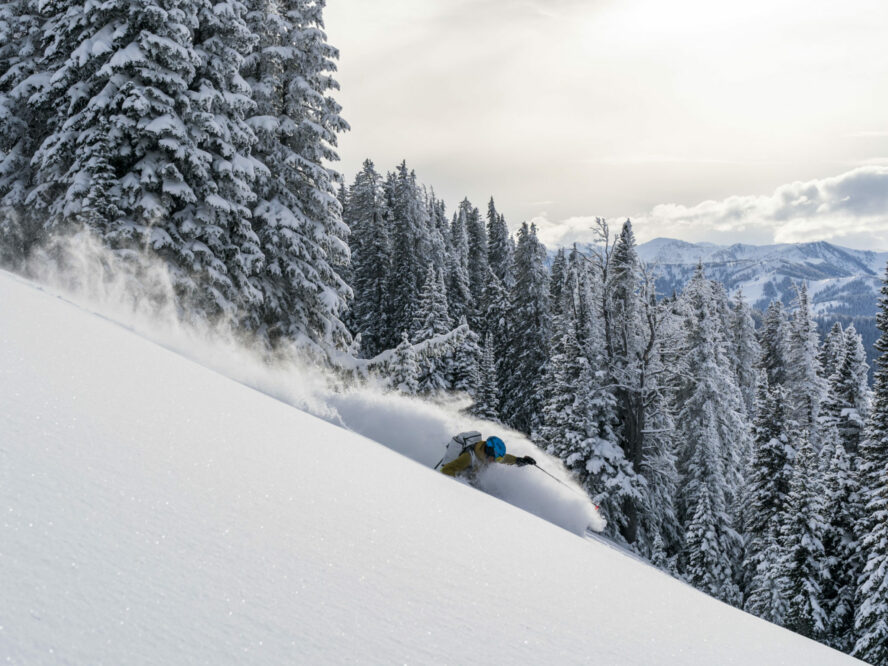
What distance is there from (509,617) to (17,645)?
2039 mm

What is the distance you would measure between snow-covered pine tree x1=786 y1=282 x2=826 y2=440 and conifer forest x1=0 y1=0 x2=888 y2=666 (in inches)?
304

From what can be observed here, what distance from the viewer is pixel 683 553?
103 ft

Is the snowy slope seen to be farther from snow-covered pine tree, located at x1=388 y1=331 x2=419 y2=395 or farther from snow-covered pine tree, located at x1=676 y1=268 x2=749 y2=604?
snow-covered pine tree, located at x1=676 y1=268 x2=749 y2=604

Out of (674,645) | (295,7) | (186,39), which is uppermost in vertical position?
(295,7)

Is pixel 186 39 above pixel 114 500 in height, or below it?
above

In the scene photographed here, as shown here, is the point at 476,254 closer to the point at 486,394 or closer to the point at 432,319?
the point at 432,319

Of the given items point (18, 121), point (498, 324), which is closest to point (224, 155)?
point (18, 121)

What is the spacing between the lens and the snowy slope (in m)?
1.94

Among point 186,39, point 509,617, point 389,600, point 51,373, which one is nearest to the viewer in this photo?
point 389,600

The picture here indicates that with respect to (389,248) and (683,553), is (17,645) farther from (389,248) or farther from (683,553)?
(389,248)

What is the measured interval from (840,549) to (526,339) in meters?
23.5

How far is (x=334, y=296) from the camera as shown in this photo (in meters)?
19.4

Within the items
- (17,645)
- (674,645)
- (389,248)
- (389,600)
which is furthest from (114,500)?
(389,248)

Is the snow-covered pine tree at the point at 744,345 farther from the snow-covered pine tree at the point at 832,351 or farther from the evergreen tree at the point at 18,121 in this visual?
the evergreen tree at the point at 18,121
